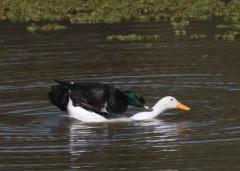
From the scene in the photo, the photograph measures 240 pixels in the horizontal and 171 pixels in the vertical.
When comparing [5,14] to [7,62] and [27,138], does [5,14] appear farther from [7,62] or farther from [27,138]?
[27,138]

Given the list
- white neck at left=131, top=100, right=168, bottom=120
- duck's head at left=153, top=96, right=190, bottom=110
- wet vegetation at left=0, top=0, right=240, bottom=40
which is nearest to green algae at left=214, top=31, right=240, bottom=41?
wet vegetation at left=0, top=0, right=240, bottom=40

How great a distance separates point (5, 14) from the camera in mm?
34844

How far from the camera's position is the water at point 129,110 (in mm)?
11883

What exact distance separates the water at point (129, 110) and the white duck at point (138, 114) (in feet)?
0.54

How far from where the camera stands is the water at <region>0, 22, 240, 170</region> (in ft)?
39.0

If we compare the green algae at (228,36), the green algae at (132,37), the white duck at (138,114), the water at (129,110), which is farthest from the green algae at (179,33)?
the white duck at (138,114)

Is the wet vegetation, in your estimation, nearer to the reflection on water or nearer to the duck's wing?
the duck's wing

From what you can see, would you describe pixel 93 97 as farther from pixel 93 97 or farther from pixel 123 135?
pixel 123 135

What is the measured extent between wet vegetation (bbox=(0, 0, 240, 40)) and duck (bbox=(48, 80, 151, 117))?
501 inches

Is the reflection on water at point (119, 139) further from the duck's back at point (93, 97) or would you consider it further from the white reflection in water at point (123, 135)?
the duck's back at point (93, 97)

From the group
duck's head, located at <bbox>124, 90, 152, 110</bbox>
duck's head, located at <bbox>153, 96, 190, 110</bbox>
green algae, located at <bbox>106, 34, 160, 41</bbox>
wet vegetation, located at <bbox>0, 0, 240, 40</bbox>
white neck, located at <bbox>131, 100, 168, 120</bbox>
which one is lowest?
white neck, located at <bbox>131, 100, 168, 120</bbox>

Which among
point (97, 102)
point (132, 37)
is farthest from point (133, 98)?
point (132, 37)

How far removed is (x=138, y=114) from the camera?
595 inches

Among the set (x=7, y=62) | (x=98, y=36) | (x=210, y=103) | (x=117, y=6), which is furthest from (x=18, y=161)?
(x=117, y=6)
